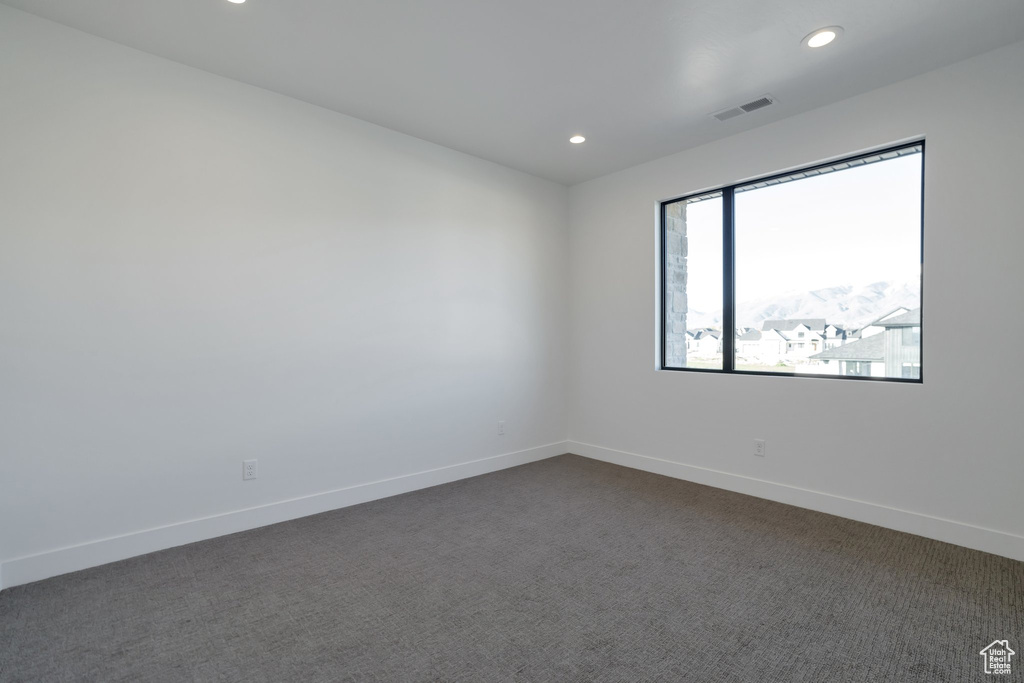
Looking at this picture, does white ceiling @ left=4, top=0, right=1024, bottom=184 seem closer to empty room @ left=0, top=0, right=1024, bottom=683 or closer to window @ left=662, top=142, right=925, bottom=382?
empty room @ left=0, top=0, right=1024, bottom=683

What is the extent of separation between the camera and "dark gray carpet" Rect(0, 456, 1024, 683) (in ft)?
5.84

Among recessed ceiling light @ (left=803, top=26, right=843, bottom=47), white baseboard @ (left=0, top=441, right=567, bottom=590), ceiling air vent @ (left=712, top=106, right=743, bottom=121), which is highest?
recessed ceiling light @ (left=803, top=26, right=843, bottom=47)

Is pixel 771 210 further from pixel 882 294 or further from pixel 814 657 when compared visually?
pixel 814 657

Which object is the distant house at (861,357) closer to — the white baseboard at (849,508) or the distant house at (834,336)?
the distant house at (834,336)

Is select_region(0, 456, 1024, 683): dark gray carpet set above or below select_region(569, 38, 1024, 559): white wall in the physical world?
below

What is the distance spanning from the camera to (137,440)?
8.94 ft

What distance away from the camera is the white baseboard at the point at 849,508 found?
2.68 meters

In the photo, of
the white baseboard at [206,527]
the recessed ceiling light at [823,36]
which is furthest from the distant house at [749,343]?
the white baseboard at [206,527]

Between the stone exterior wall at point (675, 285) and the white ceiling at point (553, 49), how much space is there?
92 centimetres

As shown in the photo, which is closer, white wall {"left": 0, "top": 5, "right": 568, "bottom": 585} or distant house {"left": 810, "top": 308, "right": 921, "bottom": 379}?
white wall {"left": 0, "top": 5, "right": 568, "bottom": 585}

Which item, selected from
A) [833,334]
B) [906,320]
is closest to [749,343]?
[833,334]

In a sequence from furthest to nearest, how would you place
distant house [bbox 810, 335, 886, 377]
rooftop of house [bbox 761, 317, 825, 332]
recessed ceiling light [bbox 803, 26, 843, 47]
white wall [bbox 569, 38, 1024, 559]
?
rooftop of house [bbox 761, 317, 825, 332] < distant house [bbox 810, 335, 886, 377] < white wall [bbox 569, 38, 1024, 559] < recessed ceiling light [bbox 803, 26, 843, 47]

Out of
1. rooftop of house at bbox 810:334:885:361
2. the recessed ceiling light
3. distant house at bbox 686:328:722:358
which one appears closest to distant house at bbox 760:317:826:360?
rooftop of house at bbox 810:334:885:361

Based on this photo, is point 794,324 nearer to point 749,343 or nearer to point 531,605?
point 749,343
